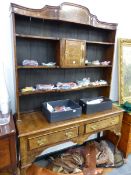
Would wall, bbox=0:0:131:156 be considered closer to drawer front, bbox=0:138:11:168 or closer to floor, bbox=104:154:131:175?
drawer front, bbox=0:138:11:168

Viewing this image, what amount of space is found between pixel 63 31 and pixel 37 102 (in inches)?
36.7

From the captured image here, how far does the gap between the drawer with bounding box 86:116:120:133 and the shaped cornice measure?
3.81ft

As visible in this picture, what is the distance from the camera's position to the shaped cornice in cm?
139

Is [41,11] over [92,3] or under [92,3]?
under

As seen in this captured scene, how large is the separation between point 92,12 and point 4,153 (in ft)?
6.39

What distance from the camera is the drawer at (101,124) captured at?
5.70ft

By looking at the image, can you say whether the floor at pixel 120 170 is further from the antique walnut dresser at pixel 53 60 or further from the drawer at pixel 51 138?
the drawer at pixel 51 138

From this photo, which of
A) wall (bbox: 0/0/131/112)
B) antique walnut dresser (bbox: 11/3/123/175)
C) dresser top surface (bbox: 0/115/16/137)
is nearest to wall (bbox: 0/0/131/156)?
wall (bbox: 0/0/131/112)

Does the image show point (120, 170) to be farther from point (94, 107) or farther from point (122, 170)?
point (94, 107)

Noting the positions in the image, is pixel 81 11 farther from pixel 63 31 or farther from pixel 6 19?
pixel 6 19

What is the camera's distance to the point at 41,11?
146 centimetres

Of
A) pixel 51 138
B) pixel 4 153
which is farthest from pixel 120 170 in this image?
pixel 4 153

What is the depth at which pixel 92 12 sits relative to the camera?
1988mm

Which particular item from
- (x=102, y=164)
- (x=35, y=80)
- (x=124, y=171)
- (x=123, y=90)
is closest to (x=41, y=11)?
(x=35, y=80)
